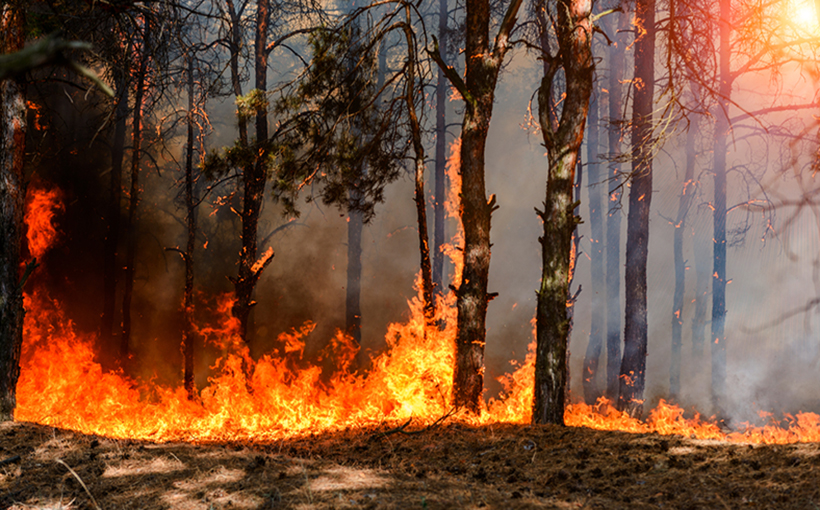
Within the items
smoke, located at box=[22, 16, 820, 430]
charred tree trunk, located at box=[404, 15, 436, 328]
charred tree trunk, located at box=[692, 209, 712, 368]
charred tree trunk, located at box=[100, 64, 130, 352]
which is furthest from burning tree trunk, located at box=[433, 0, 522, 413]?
charred tree trunk, located at box=[692, 209, 712, 368]

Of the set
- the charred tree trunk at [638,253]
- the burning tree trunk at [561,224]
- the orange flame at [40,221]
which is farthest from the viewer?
the orange flame at [40,221]

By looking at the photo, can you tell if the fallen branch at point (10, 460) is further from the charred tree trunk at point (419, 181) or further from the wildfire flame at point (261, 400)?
the charred tree trunk at point (419, 181)

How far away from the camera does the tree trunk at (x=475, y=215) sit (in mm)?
8133

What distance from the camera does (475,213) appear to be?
325 inches

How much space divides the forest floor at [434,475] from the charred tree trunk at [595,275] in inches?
556

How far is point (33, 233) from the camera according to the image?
13.0 m

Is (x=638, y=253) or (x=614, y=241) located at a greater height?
(x=614, y=241)

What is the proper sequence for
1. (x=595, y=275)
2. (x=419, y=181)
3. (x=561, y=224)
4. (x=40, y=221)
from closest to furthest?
(x=561, y=224)
(x=419, y=181)
(x=40, y=221)
(x=595, y=275)

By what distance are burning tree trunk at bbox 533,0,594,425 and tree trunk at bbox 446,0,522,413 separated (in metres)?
1.37

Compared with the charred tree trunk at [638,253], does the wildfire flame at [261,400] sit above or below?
below

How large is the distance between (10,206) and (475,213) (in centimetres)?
687

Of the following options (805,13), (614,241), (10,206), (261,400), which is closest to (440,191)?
(614,241)

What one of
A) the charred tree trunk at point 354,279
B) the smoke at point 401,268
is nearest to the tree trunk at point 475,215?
the smoke at point 401,268

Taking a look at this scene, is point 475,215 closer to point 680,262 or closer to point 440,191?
point 440,191
